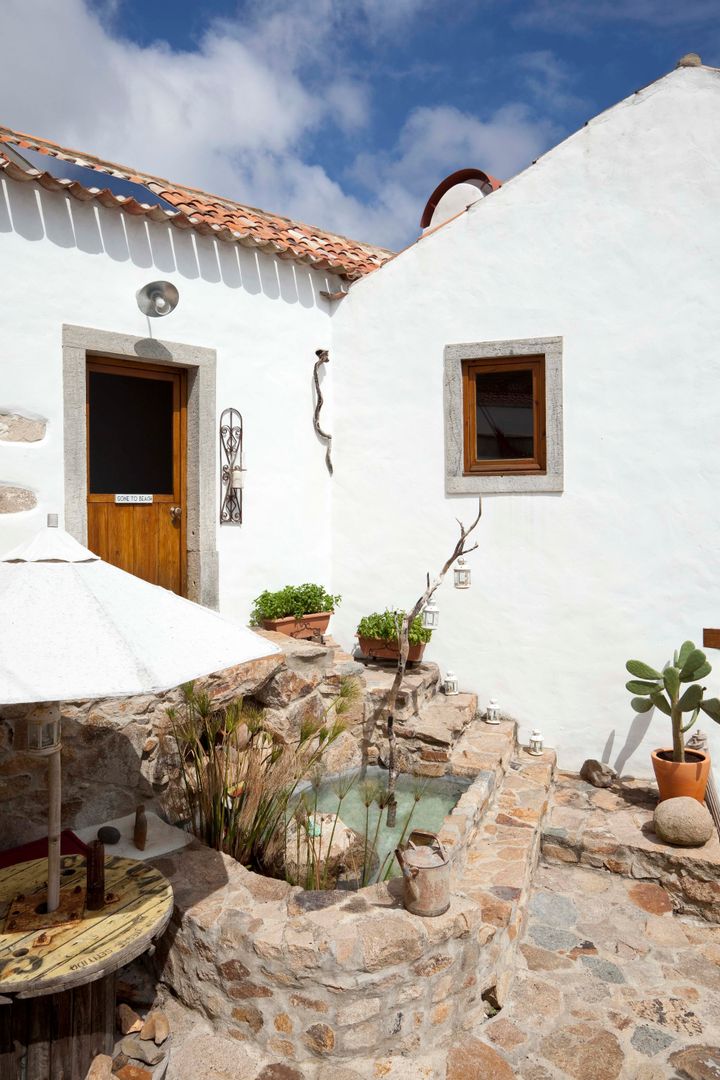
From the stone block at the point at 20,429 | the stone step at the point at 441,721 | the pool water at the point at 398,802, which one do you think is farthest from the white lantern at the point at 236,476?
the pool water at the point at 398,802

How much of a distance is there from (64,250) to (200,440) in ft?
5.21

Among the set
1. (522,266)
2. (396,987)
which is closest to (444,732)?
(396,987)

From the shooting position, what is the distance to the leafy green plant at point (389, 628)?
19.6 feet

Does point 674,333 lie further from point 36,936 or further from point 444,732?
point 36,936

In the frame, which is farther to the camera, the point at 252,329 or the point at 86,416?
the point at 252,329

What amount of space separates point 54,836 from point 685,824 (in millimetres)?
3672

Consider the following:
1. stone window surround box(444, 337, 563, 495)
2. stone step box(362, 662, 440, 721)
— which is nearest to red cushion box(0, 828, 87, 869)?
stone step box(362, 662, 440, 721)

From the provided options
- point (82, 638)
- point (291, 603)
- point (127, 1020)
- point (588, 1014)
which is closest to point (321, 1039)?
point (127, 1020)

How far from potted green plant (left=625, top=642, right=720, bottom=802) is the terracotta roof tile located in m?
4.29

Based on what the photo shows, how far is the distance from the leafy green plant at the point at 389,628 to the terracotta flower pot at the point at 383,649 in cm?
4

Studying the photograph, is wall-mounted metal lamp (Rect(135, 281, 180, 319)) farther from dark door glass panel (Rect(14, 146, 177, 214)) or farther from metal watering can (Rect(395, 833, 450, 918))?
metal watering can (Rect(395, 833, 450, 918))

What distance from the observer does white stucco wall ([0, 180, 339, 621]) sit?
454 centimetres

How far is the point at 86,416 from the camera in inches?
195

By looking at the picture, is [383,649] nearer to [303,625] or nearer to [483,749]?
[303,625]
